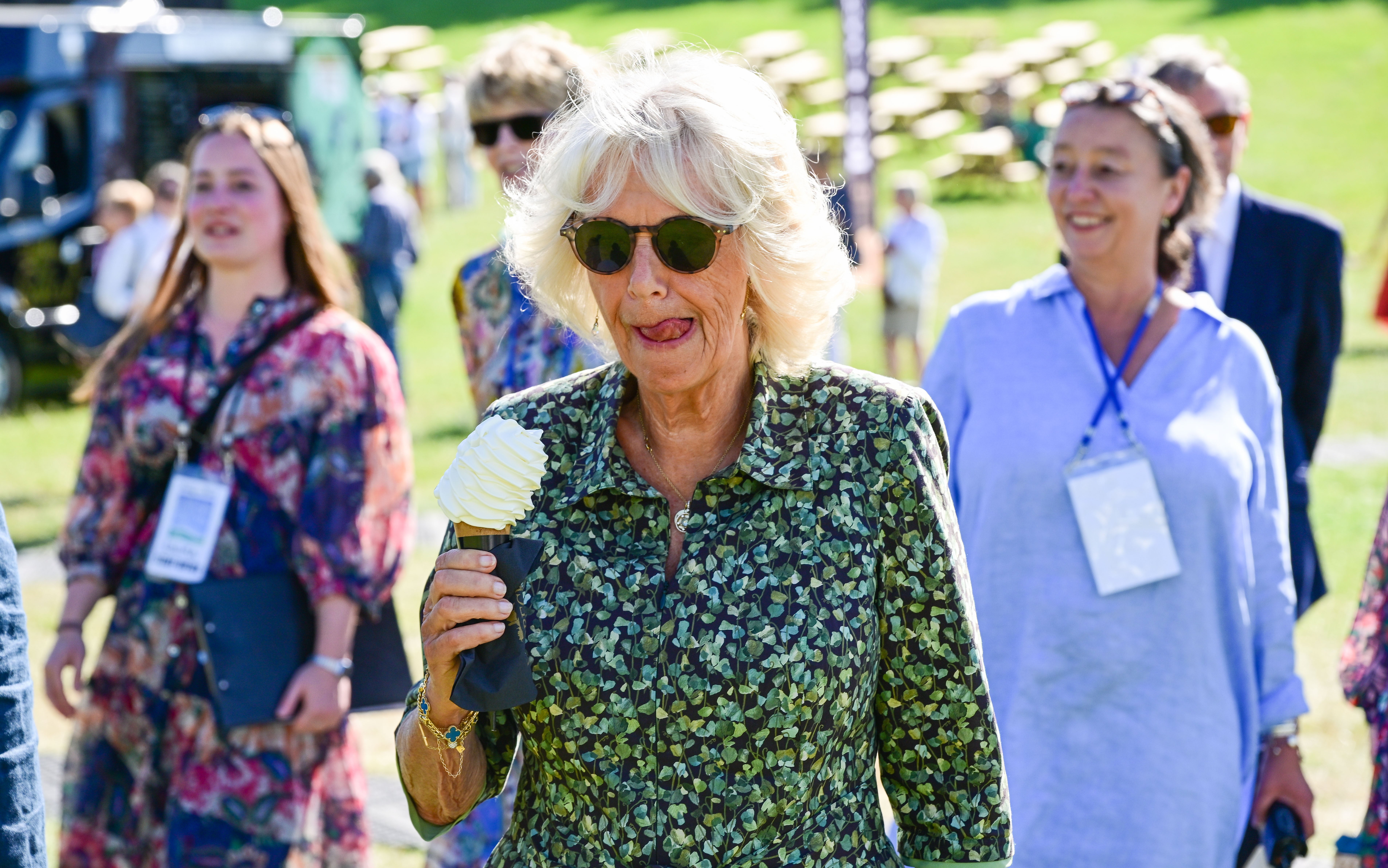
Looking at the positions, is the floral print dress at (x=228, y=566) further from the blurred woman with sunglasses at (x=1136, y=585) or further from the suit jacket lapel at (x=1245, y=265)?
the suit jacket lapel at (x=1245, y=265)

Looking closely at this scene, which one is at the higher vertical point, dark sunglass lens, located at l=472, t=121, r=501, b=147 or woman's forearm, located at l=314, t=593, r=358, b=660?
dark sunglass lens, located at l=472, t=121, r=501, b=147

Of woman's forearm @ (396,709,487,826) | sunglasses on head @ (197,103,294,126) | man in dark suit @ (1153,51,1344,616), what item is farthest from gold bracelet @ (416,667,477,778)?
man in dark suit @ (1153,51,1344,616)

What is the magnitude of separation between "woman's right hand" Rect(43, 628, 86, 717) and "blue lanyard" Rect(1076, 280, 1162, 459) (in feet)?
7.84

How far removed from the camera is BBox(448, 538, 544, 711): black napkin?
6.02 ft

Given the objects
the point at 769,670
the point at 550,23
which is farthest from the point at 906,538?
the point at 550,23

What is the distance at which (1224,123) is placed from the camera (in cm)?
414

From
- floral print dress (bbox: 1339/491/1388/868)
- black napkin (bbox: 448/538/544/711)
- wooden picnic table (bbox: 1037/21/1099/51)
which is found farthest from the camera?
wooden picnic table (bbox: 1037/21/1099/51)

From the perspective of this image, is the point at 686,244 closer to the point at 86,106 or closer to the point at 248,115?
the point at 248,115

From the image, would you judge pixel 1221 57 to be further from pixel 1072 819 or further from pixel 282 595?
pixel 282 595

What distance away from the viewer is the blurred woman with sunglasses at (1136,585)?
3084 millimetres

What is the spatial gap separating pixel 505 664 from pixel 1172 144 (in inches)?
88.0

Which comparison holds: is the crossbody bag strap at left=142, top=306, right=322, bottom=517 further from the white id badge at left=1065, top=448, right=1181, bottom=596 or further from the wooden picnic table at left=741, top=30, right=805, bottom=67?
the wooden picnic table at left=741, top=30, right=805, bottom=67

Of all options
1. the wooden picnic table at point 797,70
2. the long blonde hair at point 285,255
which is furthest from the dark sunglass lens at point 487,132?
the wooden picnic table at point 797,70

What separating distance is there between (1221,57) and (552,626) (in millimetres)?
3382
